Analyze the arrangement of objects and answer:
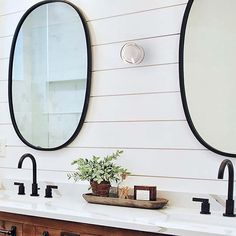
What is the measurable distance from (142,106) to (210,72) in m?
0.41

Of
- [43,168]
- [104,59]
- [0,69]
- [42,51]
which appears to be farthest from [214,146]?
[0,69]

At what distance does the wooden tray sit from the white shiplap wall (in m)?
0.16

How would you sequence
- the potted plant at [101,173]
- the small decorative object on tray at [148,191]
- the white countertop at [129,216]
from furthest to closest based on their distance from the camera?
the potted plant at [101,173]
the small decorative object on tray at [148,191]
the white countertop at [129,216]

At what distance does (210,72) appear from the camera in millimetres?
1999

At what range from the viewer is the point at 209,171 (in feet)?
6.48

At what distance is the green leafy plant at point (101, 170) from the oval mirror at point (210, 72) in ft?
1.48

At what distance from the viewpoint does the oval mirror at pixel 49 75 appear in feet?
7.95

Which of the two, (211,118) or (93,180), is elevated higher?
(211,118)

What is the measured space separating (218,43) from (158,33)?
33cm

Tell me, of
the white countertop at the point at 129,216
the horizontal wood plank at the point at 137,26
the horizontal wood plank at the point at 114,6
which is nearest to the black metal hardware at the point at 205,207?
the white countertop at the point at 129,216

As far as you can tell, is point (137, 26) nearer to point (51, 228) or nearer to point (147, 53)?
point (147, 53)

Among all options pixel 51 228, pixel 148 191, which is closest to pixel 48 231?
pixel 51 228

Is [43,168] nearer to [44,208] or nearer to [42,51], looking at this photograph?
[44,208]

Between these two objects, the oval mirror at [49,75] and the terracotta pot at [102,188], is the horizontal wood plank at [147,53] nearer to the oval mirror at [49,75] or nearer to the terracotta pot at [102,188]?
the oval mirror at [49,75]
